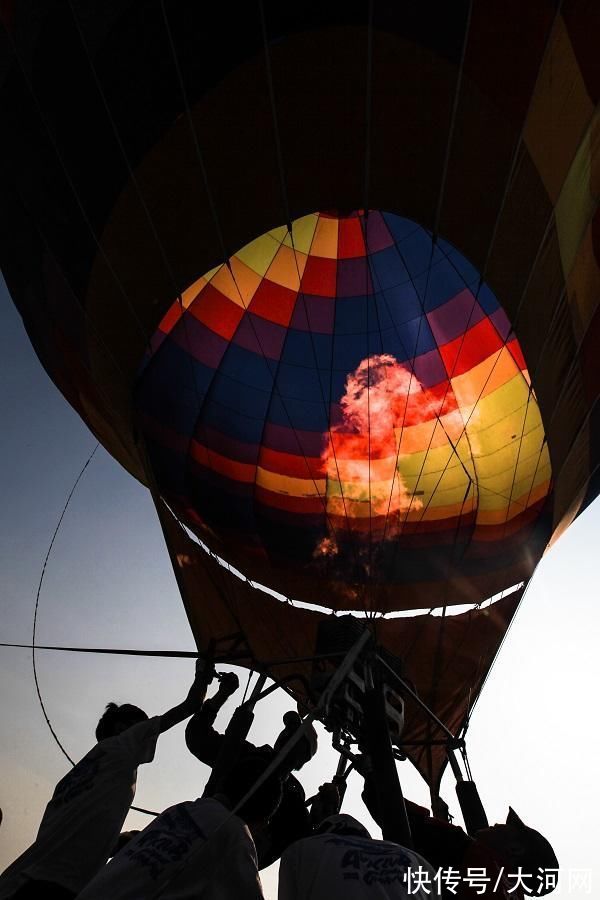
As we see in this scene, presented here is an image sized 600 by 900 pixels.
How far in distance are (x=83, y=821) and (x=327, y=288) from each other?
16.7 ft

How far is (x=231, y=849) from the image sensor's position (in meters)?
1.44

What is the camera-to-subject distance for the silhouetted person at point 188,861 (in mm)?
1354

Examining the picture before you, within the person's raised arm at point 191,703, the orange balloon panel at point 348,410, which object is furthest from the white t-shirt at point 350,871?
the orange balloon panel at point 348,410

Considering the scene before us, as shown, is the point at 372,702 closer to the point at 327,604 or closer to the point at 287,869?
the point at 287,869

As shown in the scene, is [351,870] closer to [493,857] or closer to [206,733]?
[493,857]

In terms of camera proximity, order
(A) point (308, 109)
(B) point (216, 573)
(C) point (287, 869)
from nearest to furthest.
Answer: (C) point (287, 869) < (A) point (308, 109) < (B) point (216, 573)

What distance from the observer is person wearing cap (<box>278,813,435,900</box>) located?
1306 millimetres

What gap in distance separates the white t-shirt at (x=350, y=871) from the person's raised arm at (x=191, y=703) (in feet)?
1.89

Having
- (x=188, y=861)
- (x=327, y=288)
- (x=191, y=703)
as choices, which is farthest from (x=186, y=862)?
(x=327, y=288)

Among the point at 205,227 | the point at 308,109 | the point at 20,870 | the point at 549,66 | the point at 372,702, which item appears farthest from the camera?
the point at 205,227

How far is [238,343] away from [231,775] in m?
4.72

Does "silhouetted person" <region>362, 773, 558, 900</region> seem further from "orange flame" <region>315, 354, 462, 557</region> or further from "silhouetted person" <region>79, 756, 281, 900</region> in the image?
"orange flame" <region>315, 354, 462, 557</region>

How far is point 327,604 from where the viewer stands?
6.26 meters

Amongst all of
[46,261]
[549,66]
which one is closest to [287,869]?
[549,66]
